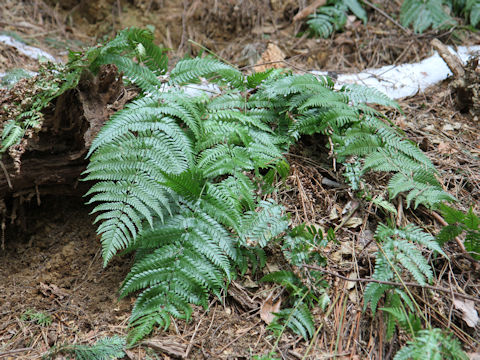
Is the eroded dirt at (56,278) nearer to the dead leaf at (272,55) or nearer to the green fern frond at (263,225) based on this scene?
the green fern frond at (263,225)

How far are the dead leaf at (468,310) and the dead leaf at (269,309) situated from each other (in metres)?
1.05

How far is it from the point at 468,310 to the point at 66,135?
290 cm

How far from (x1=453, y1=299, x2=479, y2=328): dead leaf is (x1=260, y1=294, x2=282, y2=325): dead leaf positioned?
1.05 meters

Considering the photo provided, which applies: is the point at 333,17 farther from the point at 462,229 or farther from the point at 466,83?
the point at 462,229

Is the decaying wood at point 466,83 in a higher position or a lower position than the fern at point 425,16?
lower

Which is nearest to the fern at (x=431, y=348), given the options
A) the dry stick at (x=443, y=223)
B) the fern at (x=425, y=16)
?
the dry stick at (x=443, y=223)

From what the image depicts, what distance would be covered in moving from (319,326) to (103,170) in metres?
1.62

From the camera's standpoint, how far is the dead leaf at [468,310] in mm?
2193

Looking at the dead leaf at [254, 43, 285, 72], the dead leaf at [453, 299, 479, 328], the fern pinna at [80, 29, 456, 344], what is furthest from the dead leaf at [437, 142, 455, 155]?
the dead leaf at [254, 43, 285, 72]

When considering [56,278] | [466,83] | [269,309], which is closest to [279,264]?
[269,309]

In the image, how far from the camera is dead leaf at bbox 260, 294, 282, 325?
229cm

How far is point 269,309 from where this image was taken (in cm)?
232

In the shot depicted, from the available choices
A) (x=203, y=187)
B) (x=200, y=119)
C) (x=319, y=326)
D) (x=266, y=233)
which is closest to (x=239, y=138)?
(x=200, y=119)

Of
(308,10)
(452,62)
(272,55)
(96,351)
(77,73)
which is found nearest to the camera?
(96,351)
